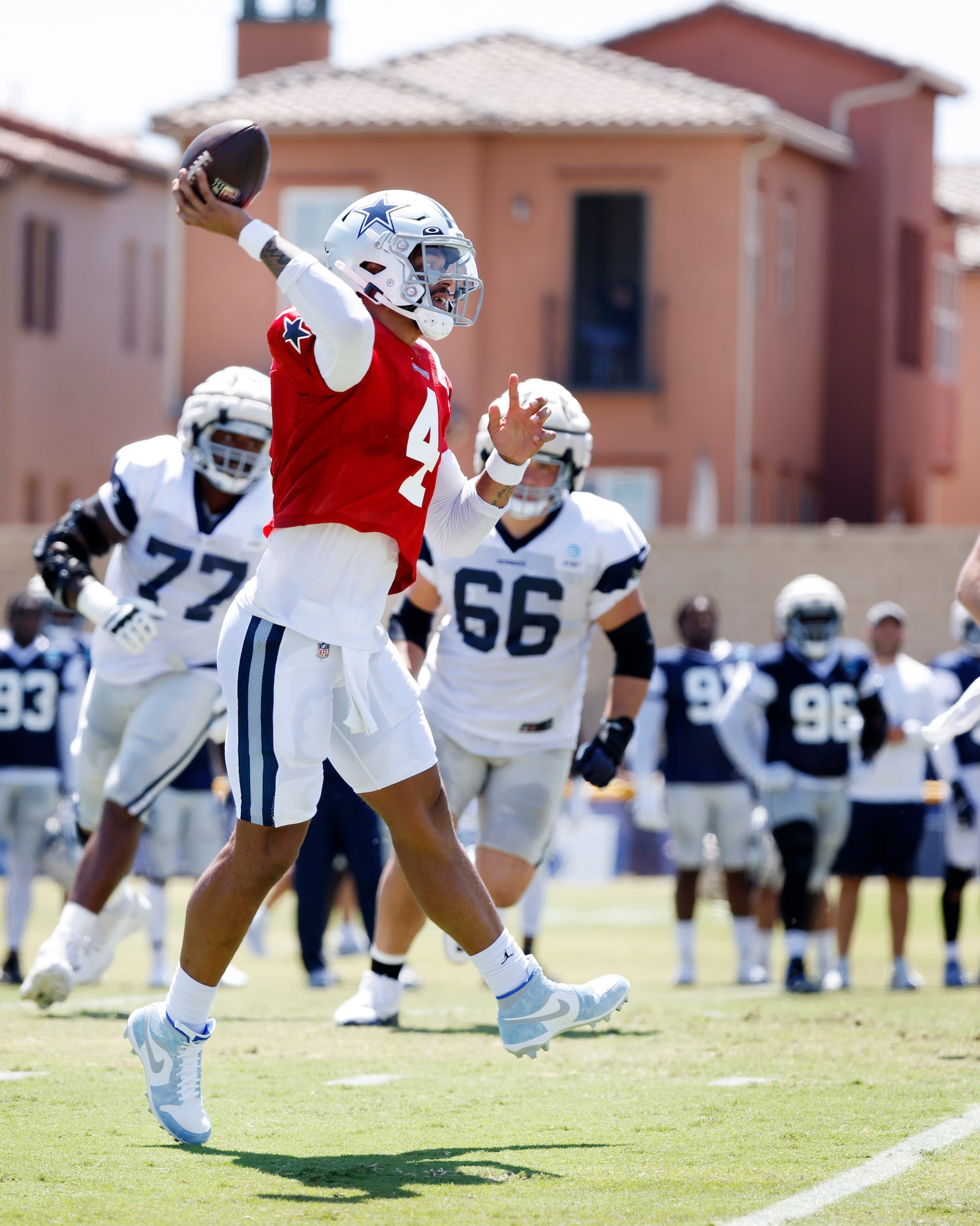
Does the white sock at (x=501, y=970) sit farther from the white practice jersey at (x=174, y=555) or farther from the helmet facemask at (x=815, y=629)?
the helmet facemask at (x=815, y=629)

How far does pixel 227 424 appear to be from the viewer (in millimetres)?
7156

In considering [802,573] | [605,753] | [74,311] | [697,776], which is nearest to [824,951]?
[697,776]

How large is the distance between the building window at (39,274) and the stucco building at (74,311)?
18 millimetres

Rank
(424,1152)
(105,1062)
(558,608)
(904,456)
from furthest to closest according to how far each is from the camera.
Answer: (904,456)
(558,608)
(105,1062)
(424,1152)

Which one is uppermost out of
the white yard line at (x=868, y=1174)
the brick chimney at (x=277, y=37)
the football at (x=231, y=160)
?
the brick chimney at (x=277, y=37)

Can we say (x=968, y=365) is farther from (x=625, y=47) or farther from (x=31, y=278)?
(x=31, y=278)

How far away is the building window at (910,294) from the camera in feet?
97.1

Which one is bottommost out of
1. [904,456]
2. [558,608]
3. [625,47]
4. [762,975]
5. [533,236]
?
[762,975]

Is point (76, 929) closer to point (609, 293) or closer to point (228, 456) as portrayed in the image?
point (228, 456)

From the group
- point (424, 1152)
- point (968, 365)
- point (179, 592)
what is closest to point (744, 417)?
point (968, 365)

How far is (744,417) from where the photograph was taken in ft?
86.3

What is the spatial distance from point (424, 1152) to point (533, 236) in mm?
22139

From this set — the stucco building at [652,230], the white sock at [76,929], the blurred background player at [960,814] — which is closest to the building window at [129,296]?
the stucco building at [652,230]

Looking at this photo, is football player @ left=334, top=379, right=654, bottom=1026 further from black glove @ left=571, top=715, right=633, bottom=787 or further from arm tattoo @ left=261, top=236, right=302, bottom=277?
arm tattoo @ left=261, top=236, right=302, bottom=277
